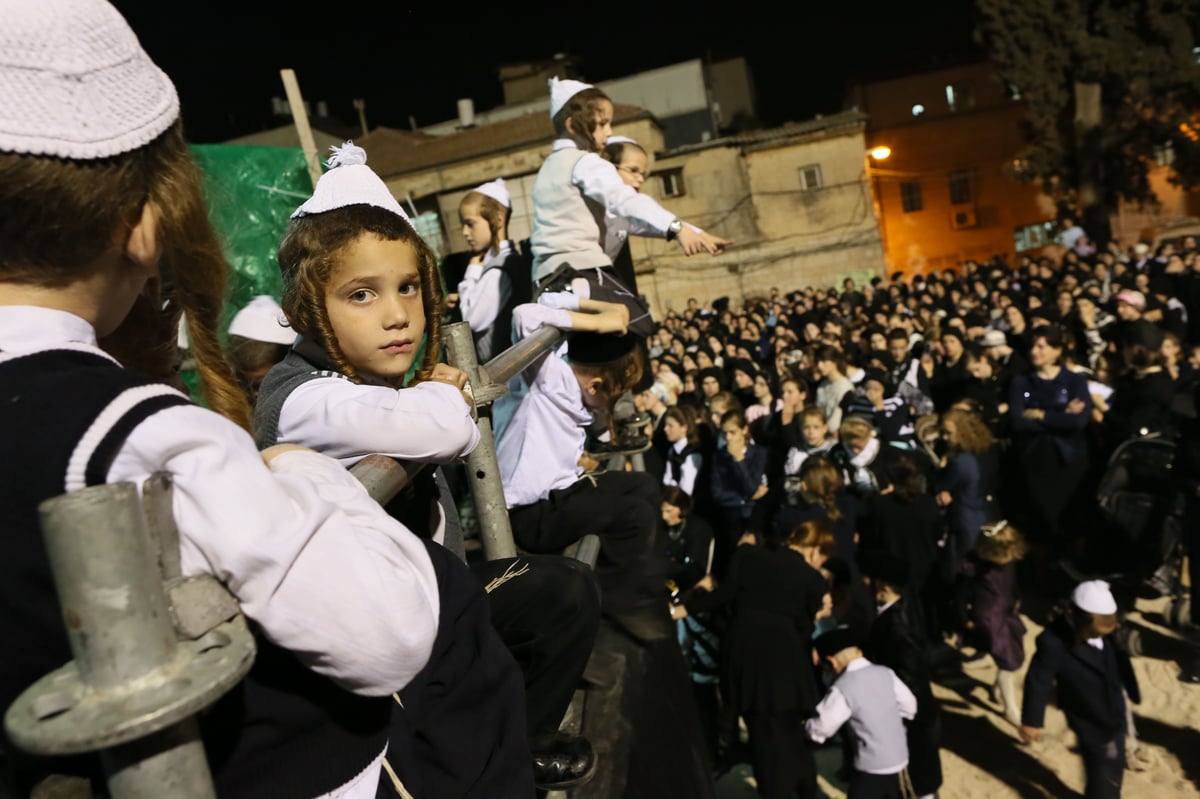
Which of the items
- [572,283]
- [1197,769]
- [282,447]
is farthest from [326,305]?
[1197,769]

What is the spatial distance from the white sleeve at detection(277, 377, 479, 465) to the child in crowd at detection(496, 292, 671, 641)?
140 cm

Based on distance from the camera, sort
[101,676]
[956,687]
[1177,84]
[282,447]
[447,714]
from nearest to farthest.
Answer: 1. [101,676]
2. [282,447]
3. [447,714]
4. [956,687]
5. [1177,84]

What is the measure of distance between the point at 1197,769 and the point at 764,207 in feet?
94.4

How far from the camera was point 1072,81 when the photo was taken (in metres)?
27.5

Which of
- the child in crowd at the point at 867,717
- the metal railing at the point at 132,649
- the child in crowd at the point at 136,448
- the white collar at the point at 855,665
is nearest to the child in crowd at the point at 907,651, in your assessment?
the child in crowd at the point at 867,717

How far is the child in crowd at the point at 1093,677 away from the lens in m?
4.82

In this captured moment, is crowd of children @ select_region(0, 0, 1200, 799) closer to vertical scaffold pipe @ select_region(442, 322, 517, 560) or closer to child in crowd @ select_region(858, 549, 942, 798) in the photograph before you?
child in crowd @ select_region(858, 549, 942, 798)

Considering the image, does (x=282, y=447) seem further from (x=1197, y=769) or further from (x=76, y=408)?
(x=1197, y=769)

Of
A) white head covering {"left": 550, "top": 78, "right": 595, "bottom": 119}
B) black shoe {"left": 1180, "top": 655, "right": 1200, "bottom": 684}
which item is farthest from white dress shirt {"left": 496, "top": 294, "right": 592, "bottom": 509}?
black shoe {"left": 1180, "top": 655, "right": 1200, "bottom": 684}

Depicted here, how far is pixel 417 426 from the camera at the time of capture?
56.6 inches

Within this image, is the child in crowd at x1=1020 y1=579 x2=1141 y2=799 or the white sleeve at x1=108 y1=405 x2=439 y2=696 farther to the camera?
the child in crowd at x1=1020 y1=579 x2=1141 y2=799

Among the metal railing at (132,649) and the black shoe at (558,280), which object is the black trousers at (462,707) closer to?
the metal railing at (132,649)

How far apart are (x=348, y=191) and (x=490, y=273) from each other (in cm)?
217

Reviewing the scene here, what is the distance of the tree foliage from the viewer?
86.0ft
